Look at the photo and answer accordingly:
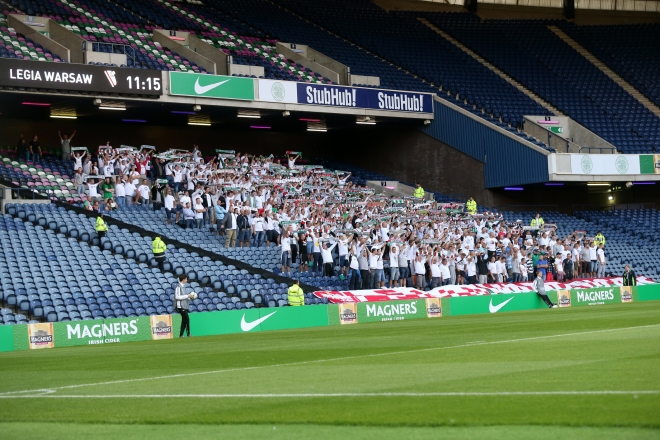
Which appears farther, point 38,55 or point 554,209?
point 554,209

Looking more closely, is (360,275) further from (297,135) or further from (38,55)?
(297,135)

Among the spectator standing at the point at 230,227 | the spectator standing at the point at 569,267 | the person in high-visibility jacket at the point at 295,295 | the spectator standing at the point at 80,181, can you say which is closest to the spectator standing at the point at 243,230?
the spectator standing at the point at 230,227

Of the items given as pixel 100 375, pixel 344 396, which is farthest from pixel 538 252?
pixel 344 396

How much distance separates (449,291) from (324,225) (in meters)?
5.62

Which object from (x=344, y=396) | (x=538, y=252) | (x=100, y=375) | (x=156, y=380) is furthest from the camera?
(x=538, y=252)

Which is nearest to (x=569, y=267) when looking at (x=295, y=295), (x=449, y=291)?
(x=449, y=291)

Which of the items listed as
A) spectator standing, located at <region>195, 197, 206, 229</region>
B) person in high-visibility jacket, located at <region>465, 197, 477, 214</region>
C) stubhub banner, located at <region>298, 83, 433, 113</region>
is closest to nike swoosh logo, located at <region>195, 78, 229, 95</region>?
stubhub banner, located at <region>298, 83, 433, 113</region>

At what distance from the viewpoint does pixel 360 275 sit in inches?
1332

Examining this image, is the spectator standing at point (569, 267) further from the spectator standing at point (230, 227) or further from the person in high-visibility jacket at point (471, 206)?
the spectator standing at point (230, 227)

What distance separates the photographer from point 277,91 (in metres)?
45.2

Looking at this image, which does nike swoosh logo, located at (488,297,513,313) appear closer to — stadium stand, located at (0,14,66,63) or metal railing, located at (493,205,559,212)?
metal railing, located at (493,205,559,212)

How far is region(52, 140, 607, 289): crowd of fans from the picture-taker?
115ft

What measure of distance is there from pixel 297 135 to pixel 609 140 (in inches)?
703

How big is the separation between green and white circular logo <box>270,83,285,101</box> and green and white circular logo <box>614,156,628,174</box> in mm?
18050
